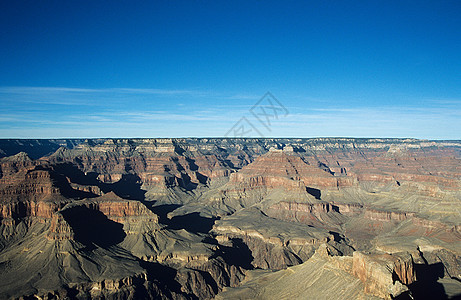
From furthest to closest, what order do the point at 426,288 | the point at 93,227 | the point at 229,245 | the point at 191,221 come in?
1. the point at 191,221
2. the point at 229,245
3. the point at 93,227
4. the point at 426,288

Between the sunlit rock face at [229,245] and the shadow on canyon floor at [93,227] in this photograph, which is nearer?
the sunlit rock face at [229,245]

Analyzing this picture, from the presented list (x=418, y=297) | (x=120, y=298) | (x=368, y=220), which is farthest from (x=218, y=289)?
(x=368, y=220)

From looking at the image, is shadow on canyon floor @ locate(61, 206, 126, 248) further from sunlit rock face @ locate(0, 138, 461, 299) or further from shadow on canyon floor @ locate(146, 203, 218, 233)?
shadow on canyon floor @ locate(146, 203, 218, 233)

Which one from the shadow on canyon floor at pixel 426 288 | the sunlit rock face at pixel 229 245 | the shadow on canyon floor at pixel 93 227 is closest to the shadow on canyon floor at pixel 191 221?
the sunlit rock face at pixel 229 245

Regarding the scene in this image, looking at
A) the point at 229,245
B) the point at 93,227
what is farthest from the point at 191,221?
the point at 93,227

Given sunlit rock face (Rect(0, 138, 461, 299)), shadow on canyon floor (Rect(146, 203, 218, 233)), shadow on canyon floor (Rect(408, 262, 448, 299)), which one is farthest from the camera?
shadow on canyon floor (Rect(146, 203, 218, 233))

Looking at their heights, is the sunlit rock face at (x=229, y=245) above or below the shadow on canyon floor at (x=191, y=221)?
above

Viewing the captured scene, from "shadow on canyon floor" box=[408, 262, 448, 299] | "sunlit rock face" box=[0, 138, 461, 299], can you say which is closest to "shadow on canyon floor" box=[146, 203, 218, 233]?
"sunlit rock face" box=[0, 138, 461, 299]

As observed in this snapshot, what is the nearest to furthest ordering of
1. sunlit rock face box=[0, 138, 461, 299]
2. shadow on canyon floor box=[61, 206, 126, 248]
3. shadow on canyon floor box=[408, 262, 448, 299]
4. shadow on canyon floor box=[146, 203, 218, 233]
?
1. shadow on canyon floor box=[408, 262, 448, 299]
2. sunlit rock face box=[0, 138, 461, 299]
3. shadow on canyon floor box=[61, 206, 126, 248]
4. shadow on canyon floor box=[146, 203, 218, 233]

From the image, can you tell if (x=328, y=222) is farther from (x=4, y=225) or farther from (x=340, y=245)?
(x=4, y=225)

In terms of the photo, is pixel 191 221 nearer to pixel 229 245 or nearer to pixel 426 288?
pixel 229 245

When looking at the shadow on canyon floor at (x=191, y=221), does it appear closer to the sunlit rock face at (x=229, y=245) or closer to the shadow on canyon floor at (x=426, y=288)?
the sunlit rock face at (x=229, y=245)
